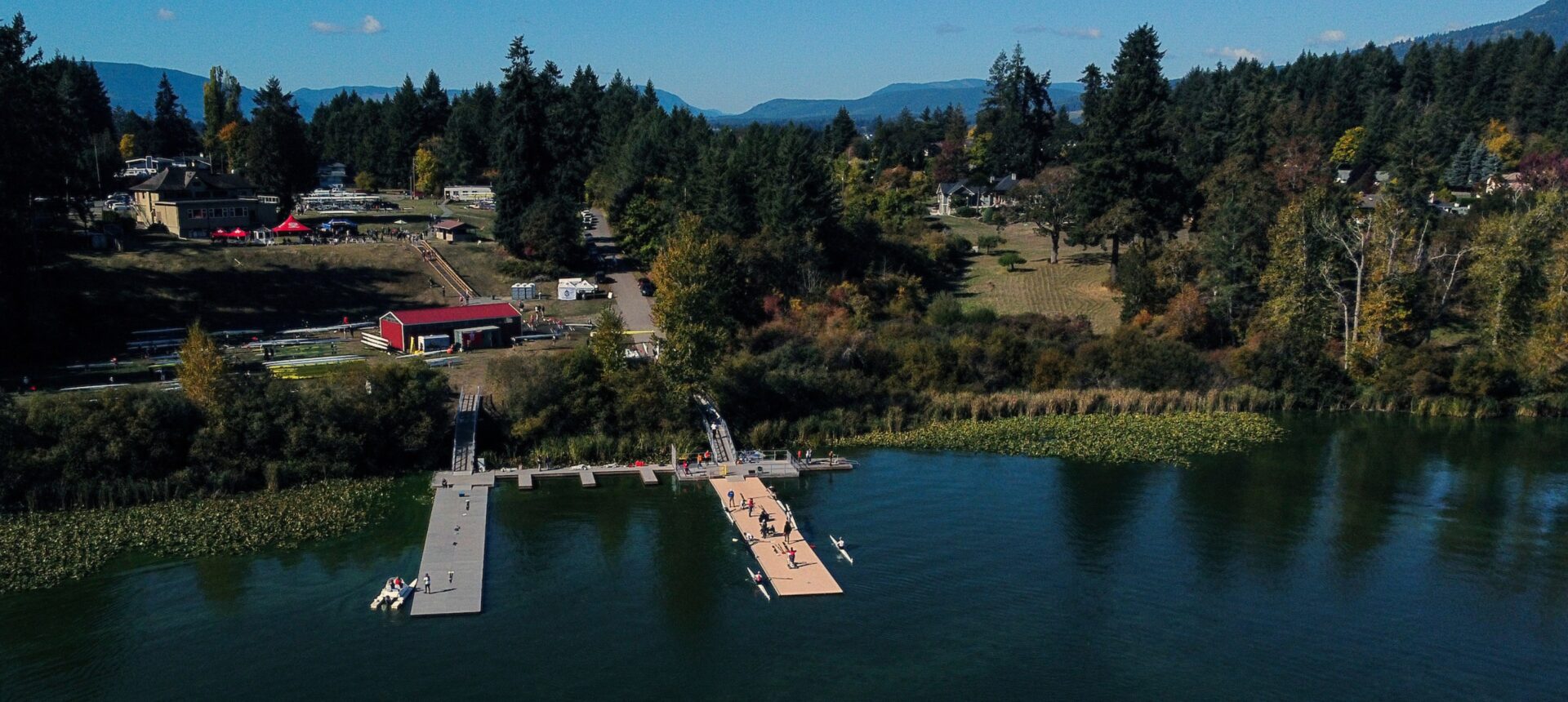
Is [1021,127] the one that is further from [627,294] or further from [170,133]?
[170,133]

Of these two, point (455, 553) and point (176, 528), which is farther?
point (176, 528)

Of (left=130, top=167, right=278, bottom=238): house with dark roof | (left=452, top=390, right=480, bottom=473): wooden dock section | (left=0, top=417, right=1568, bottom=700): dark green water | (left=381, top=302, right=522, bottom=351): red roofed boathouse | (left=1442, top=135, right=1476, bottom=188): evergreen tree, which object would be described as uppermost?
(left=1442, top=135, right=1476, bottom=188): evergreen tree

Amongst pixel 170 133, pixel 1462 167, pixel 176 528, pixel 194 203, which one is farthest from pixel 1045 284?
pixel 170 133

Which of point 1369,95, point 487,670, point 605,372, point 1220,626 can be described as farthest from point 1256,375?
point 1369,95

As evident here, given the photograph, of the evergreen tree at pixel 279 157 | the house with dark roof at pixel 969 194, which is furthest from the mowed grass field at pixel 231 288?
the house with dark roof at pixel 969 194

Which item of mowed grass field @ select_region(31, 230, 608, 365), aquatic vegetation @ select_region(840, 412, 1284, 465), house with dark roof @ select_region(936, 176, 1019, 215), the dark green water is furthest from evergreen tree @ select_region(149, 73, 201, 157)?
aquatic vegetation @ select_region(840, 412, 1284, 465)

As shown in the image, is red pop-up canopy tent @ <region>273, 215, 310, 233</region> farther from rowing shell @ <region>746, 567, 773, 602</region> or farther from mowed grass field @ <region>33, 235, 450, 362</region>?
rowing shell @ <region>746, 567, 773, 602</region>

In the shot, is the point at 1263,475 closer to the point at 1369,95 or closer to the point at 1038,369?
the point at 1038,369

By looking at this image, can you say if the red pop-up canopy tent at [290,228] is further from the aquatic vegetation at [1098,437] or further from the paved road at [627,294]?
the aquatic vegetation at [1098,437]
